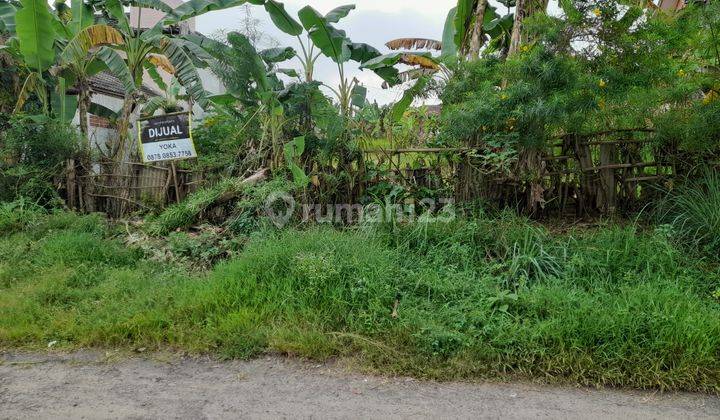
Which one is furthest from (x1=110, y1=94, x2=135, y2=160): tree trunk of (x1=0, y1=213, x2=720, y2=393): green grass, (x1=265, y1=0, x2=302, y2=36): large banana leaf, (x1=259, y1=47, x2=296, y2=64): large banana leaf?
(x1=265, y1=0, x2=302, y2=36): large banana leaf

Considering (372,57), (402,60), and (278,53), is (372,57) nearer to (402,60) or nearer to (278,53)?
(402,60)

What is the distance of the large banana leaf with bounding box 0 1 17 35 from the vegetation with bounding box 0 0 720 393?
0.04 metres

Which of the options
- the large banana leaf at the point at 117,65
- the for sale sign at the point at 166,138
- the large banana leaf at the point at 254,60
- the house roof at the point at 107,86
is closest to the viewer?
the large banana leaf at the point at 254,60

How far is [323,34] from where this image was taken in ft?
21.9

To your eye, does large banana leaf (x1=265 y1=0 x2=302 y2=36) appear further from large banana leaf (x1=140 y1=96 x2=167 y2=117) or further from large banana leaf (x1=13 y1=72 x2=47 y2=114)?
large banana leaf (x1=13 y1=72 x2=47 y2=114)

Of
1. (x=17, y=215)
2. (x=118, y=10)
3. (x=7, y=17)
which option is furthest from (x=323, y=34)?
(x=7, y=17)

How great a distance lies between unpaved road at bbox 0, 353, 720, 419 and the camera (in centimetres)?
299

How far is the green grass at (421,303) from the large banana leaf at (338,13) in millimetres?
3787

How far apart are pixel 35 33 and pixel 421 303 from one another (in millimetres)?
6975

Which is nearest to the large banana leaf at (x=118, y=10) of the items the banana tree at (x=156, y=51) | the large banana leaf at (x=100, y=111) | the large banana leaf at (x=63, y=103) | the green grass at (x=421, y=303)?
the banana tree at (x=156, y=51)

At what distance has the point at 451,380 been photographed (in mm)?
3352

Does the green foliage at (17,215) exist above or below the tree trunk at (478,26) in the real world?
below

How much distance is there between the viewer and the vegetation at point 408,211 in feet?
12.0

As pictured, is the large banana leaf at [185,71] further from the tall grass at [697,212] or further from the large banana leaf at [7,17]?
the tall grass at [697,212]
